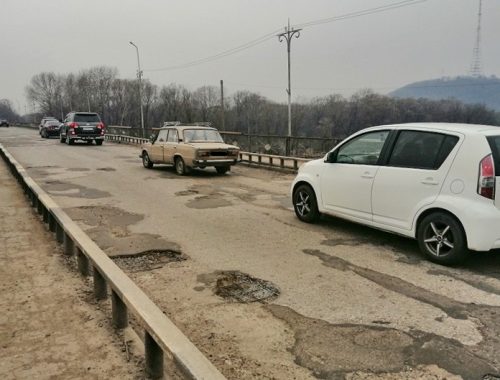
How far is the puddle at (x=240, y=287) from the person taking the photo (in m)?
4.70

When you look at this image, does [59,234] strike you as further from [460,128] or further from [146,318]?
[460,128]

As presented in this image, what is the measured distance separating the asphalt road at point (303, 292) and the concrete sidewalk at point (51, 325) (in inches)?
25.5

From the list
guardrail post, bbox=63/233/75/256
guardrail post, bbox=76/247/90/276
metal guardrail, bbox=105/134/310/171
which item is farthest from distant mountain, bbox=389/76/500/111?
guardrail post, bbox=76/247/90/276

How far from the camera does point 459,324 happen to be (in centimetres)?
401

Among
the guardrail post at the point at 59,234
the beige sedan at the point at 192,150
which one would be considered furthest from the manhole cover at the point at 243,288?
the beige sedan at the point at 192,150

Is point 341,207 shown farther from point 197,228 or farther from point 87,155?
point 87,155

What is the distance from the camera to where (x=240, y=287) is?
4.99m

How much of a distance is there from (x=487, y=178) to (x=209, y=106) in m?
102

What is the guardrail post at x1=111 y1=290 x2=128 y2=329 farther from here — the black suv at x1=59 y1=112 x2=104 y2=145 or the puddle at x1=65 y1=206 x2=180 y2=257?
the black suv at x1=59 y1=112 x2=104 y2=145

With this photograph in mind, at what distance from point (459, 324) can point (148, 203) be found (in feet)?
23.8

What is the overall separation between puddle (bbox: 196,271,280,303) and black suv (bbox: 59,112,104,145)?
83.6 ft

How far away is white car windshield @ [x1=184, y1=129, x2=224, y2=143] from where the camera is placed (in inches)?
595

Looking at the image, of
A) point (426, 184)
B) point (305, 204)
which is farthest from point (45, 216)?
point (426, 184)

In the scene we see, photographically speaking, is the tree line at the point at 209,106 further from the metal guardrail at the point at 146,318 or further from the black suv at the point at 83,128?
A: the metal guardrail at the point at 146,318
